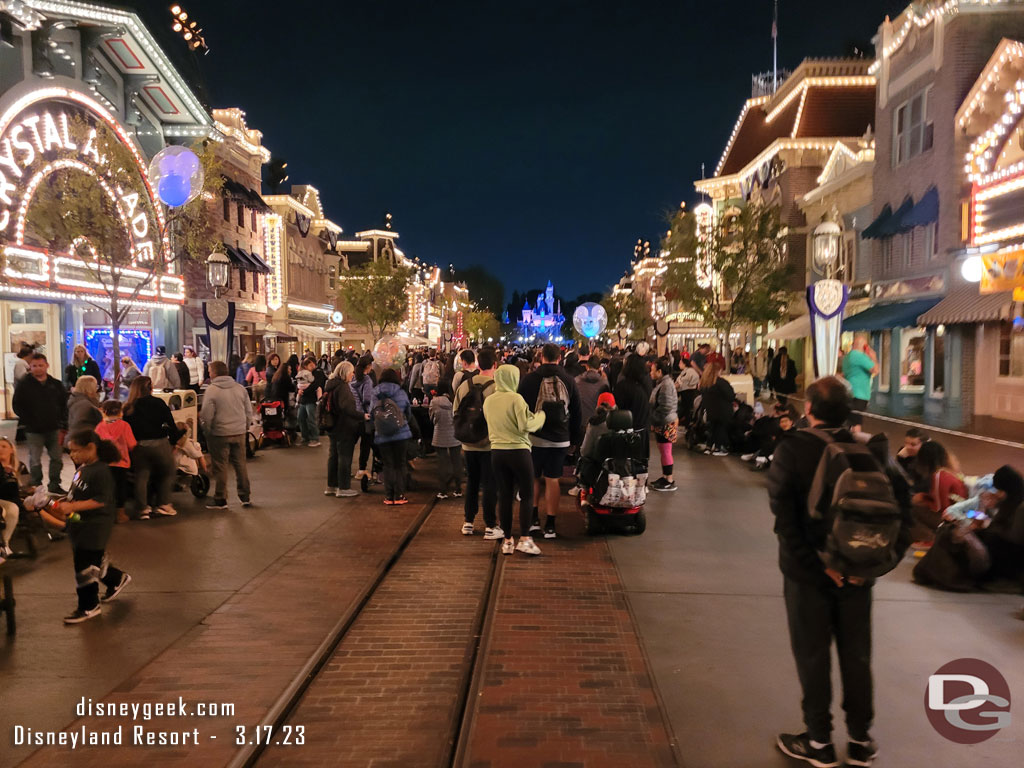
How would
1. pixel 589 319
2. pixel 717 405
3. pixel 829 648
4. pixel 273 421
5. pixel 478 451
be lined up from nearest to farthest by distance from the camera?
pixel 829 648
pixel 478 451
pixel 717 405
pixel 273 421
pixel 589 319

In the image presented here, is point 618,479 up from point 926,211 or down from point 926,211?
down

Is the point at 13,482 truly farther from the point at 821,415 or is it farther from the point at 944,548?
the point at 944,548

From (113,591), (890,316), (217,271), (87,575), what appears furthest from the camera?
(890,316)

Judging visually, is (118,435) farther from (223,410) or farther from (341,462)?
(341,462)

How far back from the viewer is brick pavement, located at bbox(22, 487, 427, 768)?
3.84 m

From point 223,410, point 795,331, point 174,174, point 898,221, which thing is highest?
point 898,221

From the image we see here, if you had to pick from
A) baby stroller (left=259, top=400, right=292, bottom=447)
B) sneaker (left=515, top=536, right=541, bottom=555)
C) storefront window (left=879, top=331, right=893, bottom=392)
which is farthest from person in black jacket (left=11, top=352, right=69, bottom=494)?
storefront window (left=879, top=331, right=893, bottom=392)

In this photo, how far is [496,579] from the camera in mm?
6602

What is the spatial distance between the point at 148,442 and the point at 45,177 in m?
11.7

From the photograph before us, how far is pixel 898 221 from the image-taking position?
20234mm

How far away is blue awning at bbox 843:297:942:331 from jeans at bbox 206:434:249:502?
1643cm

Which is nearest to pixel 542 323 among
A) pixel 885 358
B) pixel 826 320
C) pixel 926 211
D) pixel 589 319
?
pixel 589 319

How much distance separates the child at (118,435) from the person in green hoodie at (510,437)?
4.07 metres

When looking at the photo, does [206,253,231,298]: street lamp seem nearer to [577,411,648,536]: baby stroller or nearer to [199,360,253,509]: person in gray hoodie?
[199,360,253,509]: person in gray hoodie
